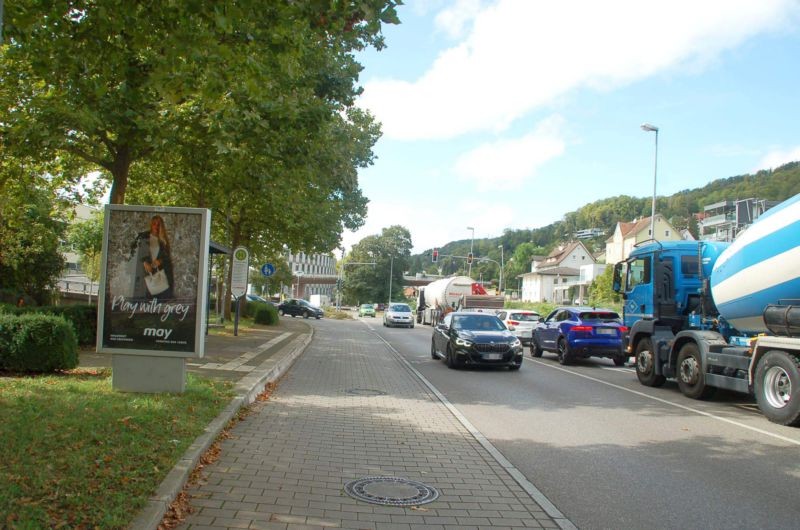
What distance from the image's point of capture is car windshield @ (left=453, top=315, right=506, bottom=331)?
Answer: 16875 millimetres

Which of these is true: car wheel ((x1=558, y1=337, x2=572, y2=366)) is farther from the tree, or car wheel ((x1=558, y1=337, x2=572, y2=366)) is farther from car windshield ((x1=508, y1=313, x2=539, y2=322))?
the tree

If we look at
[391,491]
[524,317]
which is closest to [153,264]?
[391,491]

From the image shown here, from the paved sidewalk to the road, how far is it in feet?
1.42

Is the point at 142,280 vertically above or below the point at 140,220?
below

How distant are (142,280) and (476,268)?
5562 inches

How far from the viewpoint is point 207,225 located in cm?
884

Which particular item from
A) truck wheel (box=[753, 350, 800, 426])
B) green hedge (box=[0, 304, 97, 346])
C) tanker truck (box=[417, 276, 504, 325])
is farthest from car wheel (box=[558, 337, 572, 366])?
tanker truck (box=[417, 276, 504, 325])

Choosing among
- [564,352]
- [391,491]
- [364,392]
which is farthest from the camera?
[564,352]

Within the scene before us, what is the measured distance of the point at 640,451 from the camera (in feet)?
24.5

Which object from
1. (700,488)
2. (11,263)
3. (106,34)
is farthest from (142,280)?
(11,263)

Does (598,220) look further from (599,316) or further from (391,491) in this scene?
(391,491)

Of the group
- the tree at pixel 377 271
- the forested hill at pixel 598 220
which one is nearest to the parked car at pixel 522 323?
the tree at pixel 377 271

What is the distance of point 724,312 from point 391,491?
7849mm

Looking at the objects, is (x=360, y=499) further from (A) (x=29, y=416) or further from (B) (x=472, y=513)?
(A) (x=29, y=416)
